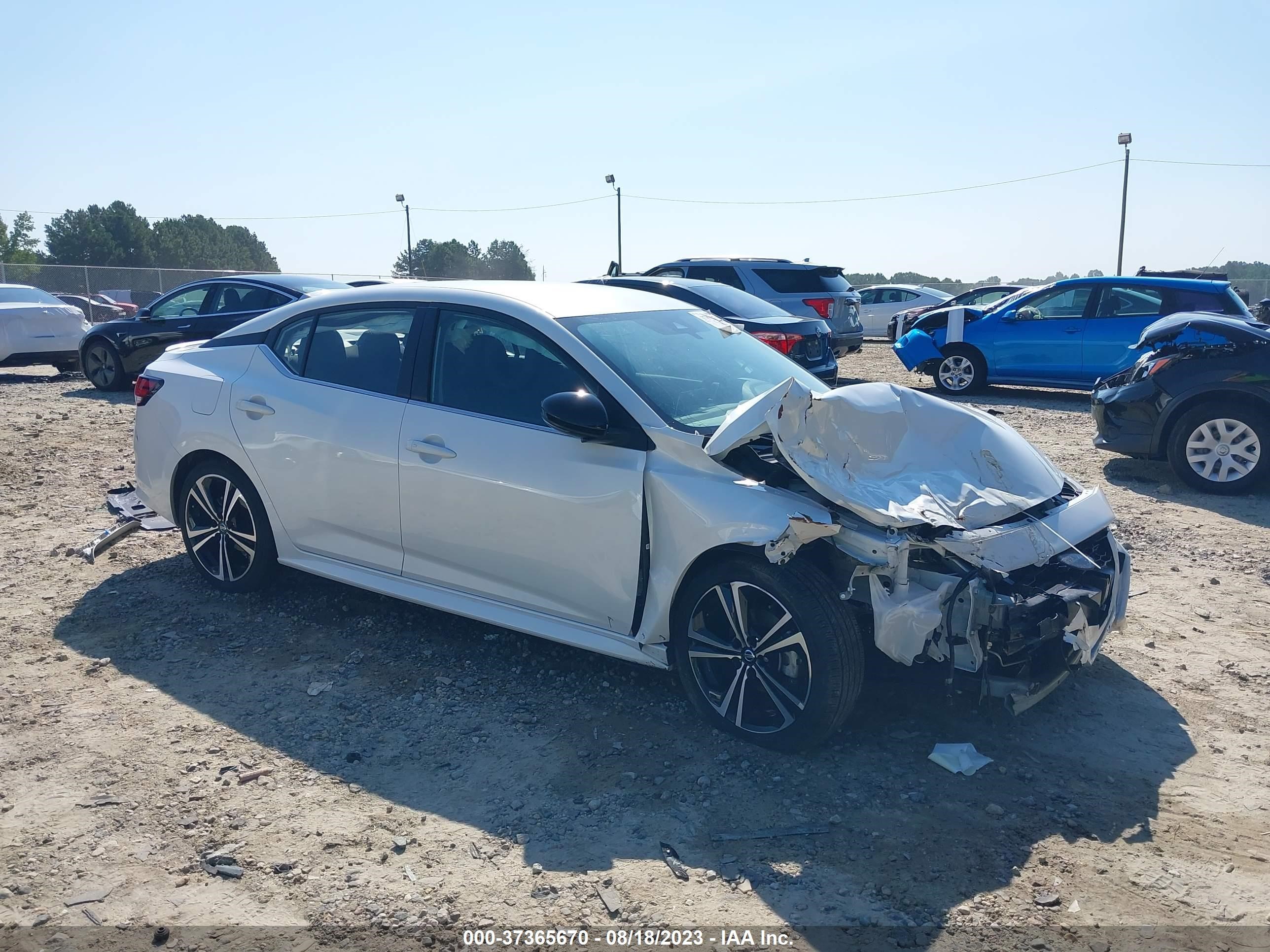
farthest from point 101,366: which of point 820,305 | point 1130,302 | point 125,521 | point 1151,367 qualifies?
point 1130,302

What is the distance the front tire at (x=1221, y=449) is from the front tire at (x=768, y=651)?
5.73m

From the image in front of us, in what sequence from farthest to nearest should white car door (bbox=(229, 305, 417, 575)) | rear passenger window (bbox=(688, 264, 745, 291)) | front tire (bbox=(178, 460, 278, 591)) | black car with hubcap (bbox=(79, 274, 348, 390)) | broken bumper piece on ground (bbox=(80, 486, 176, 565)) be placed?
1. rear passenger window (bbox=(688, 264, 745, 291))
2. black car with hubcap (bbox=(79, 274, 348, 390))
3. broken bumper piece on ground (bbox=(80, 486, 176, 565))
4. front tire (bbox=(178, 460, 278, 591))
5. white car door (bbox=(229, 305, 417, 575))

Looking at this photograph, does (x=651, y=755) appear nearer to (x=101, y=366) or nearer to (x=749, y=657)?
(x=749, y=657)

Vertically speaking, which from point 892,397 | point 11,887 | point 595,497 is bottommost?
point 11,887

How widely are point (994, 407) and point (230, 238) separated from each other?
79692mm

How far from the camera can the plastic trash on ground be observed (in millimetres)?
3711

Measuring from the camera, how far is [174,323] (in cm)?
1372

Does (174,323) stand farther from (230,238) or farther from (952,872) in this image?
(230,238)

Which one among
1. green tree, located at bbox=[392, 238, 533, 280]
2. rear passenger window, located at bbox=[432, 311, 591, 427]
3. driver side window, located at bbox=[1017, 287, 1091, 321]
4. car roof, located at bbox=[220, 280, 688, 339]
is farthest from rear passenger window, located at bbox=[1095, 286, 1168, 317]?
green tree, located at bbox=[392, 238, 533, 280]

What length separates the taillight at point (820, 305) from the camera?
1509 centimetres

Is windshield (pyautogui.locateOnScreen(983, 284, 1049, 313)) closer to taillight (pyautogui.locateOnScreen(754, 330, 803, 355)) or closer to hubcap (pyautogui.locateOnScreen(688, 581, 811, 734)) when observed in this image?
taillight (pyautogui.locateOnScreen(754, 330, 803, 355))

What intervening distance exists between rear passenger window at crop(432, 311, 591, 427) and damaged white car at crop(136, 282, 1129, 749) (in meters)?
0.01

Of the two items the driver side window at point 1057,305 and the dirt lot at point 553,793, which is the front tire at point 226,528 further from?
the driver side window at point 1057,305

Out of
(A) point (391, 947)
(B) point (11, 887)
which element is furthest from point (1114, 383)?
(B) point (11, 887)
